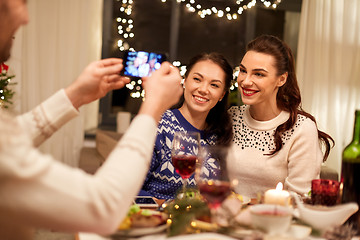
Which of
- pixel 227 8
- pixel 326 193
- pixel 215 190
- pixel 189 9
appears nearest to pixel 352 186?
pixel 326 193

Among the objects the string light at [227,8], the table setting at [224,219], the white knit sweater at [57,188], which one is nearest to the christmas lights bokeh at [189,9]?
the string light at [227,8]

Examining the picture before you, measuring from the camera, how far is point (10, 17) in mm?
838

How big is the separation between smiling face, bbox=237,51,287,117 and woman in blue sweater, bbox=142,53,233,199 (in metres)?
0.12

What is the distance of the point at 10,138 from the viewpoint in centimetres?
70

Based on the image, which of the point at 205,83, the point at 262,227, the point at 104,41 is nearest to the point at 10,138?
the point at 262,227

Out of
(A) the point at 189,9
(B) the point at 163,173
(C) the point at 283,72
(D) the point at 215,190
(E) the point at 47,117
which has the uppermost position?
(A) the point at 189,9

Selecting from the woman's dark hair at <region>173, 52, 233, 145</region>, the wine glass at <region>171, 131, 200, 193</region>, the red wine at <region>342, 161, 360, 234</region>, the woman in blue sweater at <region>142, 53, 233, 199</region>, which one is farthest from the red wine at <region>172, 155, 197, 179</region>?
the woman's dark hair at <region>173, 52, 233, 145</region>

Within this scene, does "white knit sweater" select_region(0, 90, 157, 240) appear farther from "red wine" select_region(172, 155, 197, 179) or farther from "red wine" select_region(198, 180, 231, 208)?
"red wine" select_region(172, 155, 197, 179)

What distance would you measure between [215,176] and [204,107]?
1228 millimetres

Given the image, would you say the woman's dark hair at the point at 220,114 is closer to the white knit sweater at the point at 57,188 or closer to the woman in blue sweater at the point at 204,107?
the woman in blue sweater at the point at 204,107

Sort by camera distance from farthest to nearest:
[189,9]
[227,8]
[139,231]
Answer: [189,9]
[227,8]
[139,231]

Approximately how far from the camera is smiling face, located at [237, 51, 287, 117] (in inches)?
88.8

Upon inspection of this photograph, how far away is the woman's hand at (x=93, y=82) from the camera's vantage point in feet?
3.73

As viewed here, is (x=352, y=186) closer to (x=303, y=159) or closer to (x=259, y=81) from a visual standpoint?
(x=303, y=159)
